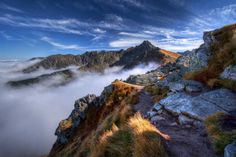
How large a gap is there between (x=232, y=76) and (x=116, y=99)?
98.6 ft

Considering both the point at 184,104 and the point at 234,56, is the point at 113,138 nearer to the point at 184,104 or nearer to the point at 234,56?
the point at 184,104

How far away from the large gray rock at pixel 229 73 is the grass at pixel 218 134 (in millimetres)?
5790

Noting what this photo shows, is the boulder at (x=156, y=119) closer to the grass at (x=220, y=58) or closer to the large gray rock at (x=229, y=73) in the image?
the grass at (x=220, y=58)

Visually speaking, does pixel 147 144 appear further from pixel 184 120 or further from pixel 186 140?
pixel 184 120

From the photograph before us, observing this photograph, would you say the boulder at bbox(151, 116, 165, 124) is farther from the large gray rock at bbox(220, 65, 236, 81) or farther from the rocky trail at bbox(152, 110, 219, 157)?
the large gray rock at bbox(220, 65, 236, 81)

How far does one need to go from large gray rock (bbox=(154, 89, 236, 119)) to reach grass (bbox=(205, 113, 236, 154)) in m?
1.58

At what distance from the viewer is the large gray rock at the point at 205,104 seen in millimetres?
12617

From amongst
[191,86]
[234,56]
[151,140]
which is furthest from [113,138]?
[234,56]

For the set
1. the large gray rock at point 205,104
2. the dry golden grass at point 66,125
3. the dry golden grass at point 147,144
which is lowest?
the dry golden grass at point 66,125

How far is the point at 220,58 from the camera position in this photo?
1841 centimetres

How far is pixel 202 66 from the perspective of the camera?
2134cm

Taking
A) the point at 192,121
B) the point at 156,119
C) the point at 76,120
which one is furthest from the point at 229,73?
the point at 76,120

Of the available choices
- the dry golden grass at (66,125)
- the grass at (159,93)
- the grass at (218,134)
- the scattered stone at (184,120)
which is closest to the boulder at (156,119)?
the scattered stone at (184,120)

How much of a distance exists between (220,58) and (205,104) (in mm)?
6786
